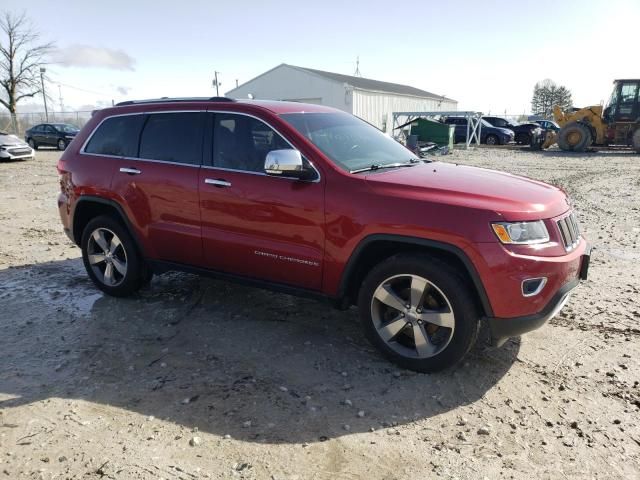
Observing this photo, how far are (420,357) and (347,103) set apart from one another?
31.9m

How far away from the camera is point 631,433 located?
2.83 m

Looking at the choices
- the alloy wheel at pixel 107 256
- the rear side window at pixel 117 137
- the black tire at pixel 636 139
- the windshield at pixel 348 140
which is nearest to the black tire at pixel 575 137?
the black tire at pixel 636 139

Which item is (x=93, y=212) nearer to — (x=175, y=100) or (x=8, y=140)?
(x=175, y=100)

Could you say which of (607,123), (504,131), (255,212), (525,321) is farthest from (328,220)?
(504,131)

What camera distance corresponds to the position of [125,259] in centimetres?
482

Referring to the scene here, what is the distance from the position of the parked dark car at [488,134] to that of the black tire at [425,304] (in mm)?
25590

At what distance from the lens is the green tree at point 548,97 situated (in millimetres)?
74125

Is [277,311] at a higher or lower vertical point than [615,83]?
lower

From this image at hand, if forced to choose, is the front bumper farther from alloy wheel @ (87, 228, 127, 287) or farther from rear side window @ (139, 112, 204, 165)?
alloy wheel @ (87, 228, 127, 287)

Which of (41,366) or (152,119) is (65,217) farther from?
(41,366)

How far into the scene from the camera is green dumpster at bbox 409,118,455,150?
69.9 ft

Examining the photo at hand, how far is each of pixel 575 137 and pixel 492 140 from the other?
20.1 ft

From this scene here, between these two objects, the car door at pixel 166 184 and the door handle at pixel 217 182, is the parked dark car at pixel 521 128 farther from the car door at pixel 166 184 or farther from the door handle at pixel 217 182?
the door handle at pixel 217 182

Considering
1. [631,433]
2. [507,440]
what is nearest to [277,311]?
[507,440]
